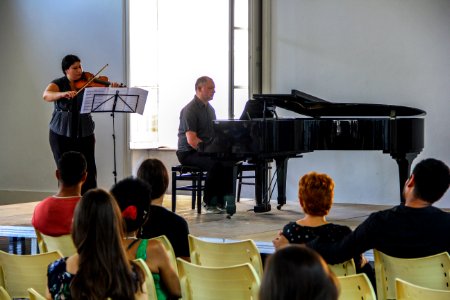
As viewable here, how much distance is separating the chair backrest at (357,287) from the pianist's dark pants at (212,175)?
4.42m

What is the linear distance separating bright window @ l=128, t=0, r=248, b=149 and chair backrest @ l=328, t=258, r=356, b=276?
6115 mm

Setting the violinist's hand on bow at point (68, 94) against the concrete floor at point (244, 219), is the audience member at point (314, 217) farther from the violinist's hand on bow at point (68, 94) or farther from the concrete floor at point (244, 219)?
the violinist's hand on bow at point (68, 94)

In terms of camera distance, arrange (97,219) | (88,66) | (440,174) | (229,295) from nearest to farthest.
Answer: (97,219) → (229,295) → (440,174) → (88,66)

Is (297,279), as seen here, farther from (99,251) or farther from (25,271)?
(25,271)

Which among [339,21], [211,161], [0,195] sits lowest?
[0,195]

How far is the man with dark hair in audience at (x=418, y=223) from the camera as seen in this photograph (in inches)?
135

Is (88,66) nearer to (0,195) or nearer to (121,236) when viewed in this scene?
(0,195)

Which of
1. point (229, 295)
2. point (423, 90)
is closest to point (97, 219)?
point (229, 295)

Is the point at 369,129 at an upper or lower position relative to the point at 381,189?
upper

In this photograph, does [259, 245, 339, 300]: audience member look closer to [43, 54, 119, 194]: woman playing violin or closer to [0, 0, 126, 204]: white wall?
[43, 54, 119, 194]: woman playing violin

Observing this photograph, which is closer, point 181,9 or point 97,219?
point 97,219

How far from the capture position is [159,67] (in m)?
10.1

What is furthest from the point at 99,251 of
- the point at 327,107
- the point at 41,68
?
the point at 41,68

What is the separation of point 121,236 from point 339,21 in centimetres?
659
